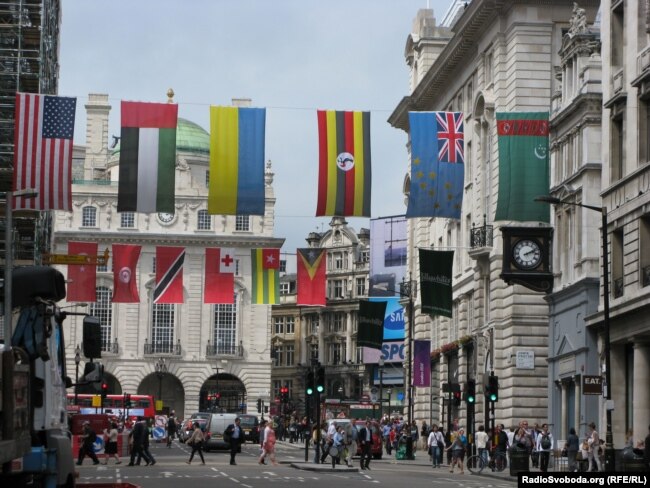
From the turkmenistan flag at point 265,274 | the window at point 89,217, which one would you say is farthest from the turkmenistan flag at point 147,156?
the window at point 89,217

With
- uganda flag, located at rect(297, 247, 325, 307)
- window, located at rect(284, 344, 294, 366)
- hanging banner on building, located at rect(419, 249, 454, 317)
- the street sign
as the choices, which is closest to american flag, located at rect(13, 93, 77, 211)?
uganda flag, located at rect(297, 247, 325, 307)

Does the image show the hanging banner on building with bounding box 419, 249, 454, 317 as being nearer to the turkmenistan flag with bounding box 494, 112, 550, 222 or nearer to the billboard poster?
the turkmenistan flag with bounding box 494, 112, 550, 222

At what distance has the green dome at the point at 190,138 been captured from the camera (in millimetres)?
138125

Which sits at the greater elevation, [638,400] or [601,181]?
[601,181]

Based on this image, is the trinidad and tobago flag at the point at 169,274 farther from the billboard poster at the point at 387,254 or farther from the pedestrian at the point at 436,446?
the billboard poster at the point at 387,254

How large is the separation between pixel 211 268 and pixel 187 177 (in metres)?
69.7

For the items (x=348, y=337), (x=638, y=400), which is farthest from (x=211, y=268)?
(x=348, y=337)

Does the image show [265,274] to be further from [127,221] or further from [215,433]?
[127,221]

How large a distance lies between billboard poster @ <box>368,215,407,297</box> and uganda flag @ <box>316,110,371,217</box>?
7134cm

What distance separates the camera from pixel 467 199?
72.5 metres

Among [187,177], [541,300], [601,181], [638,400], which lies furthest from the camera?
[187,177]

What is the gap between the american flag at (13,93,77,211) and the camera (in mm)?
47281

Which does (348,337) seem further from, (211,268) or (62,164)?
(62,164)

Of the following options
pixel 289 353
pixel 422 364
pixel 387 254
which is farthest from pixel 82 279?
pixel 289 353
